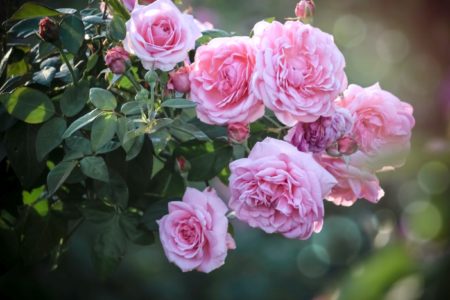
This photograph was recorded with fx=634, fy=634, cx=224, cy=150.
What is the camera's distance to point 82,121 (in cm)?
87

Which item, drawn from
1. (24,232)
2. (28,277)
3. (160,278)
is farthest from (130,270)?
(24,232)

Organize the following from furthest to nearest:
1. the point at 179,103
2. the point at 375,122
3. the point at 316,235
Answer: the point at 316,235 < the point at 375,122 < the point at 179,103

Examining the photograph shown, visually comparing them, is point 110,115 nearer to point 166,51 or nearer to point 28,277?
point 166,51

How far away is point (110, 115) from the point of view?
880 millimetres

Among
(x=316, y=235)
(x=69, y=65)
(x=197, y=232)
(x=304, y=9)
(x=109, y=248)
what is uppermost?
(x=304, y=9)

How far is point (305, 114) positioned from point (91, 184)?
39 centimetres

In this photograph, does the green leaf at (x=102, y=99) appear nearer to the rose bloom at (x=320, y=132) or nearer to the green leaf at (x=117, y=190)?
the green leaf at (x=117, y=190)

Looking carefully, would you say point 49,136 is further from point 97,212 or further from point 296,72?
point 296,72

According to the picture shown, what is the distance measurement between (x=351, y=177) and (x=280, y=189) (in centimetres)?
14

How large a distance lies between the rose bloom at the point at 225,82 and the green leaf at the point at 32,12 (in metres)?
0.24

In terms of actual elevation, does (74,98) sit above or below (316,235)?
above

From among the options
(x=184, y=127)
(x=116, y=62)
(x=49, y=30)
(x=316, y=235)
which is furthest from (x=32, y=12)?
(x=316, y=235)

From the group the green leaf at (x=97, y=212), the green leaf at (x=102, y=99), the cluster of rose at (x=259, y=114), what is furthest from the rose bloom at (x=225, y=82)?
the green leaf at (x=97, y=212)

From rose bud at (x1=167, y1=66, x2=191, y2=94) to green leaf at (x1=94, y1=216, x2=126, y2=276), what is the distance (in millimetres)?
237
